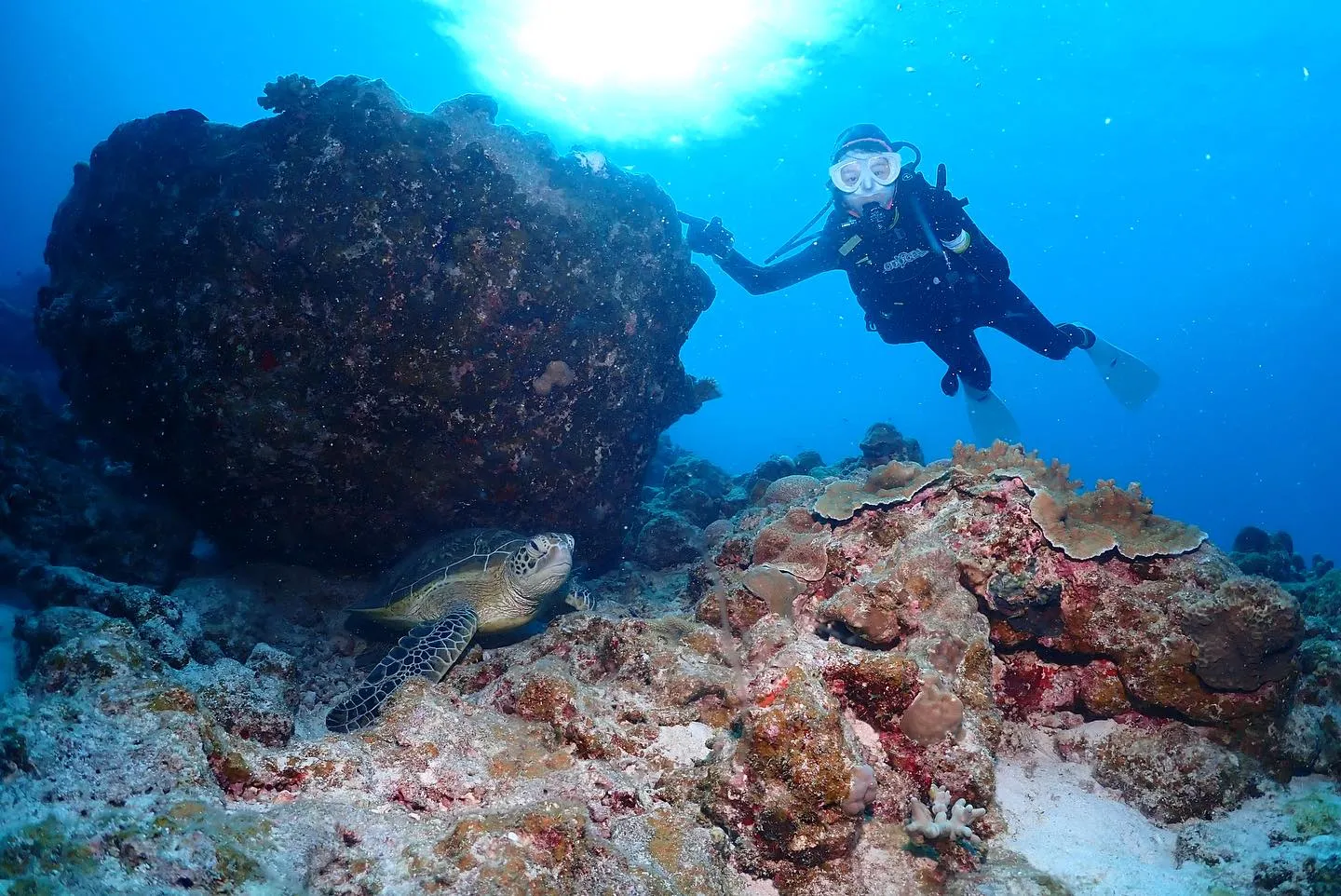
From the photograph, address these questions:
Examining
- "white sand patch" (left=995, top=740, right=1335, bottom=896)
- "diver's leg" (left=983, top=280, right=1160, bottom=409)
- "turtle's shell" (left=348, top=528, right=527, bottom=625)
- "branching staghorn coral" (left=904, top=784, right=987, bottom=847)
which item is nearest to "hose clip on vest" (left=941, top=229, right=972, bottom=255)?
"diver's leg" (left=983, top=280, right=1160, bottom=409)

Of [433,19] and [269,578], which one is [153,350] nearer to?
[269,578]

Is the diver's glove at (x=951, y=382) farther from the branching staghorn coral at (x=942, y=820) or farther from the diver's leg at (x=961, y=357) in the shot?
the branching staghorn coral at (x=942, y=820)

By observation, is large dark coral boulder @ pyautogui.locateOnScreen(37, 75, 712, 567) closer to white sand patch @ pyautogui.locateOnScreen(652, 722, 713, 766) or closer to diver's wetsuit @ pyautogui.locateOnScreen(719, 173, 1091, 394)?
diver's wetsuit @ pyautogui.locateOnScreen(719, 173, 1091, 394)

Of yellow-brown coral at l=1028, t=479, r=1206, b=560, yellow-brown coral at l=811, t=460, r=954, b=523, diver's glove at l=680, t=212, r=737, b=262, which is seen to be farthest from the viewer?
diver's glove at l=680, t=212, r=737, b=262

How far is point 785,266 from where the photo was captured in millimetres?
8820

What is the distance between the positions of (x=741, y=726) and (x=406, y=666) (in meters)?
3.05

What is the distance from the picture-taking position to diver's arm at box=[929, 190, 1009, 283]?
8.04 metres

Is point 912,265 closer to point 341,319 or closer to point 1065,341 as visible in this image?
point 1065,341

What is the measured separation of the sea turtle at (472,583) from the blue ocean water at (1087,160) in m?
23.5

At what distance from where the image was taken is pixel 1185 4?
26047mm

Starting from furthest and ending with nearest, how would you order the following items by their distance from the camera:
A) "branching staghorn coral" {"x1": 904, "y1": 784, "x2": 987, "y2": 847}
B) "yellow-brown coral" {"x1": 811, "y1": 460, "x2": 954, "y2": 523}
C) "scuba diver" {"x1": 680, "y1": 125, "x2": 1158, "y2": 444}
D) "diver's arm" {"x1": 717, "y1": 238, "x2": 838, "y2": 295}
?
1. "diver's arm" {"x1": 717, "y1": 238, "x2": 838, "y2": 295}
2. "scuba diver" {"x1": 680, "y1": 125, "x2": 1158, "y2": 444}
3. "yellow-brown coral" {"x1": 811, "y1": 460, "x2": 954, "y2": 523}
4. "branching staghorn coral" {"x1": 904, "y1": 784, "x2": 987, "y2": 847}

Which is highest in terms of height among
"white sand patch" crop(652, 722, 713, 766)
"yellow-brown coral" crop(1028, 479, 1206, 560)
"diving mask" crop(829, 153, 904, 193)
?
"diving mask" crop(829, 153, 904, 193)

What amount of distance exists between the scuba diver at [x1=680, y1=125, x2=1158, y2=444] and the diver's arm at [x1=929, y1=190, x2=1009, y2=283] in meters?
0.01

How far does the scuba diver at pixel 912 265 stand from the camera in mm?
8023
